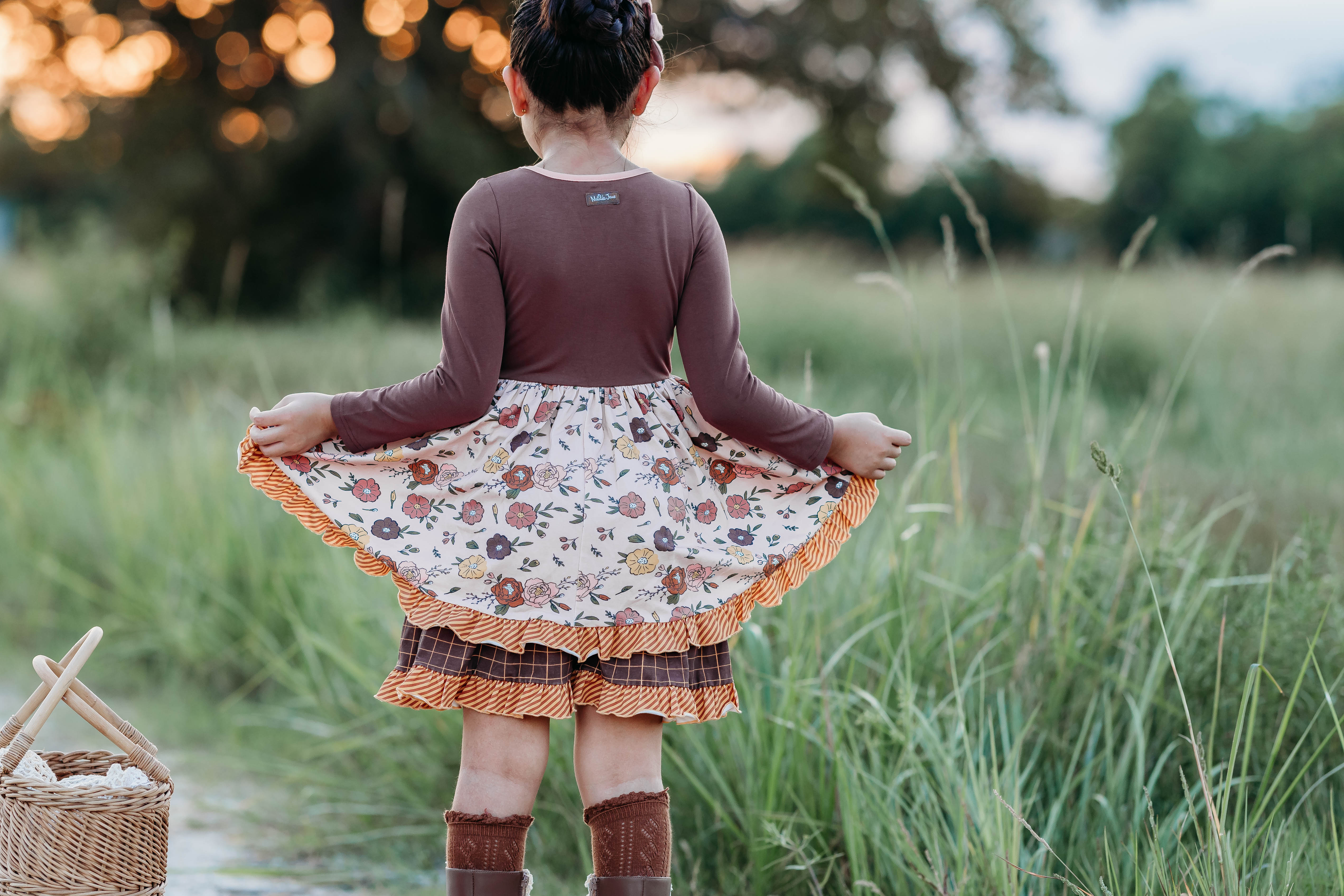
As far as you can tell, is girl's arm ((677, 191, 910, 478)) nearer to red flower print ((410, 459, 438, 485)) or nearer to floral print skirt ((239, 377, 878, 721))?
floral print skirt ((239, 377, 878, 721))

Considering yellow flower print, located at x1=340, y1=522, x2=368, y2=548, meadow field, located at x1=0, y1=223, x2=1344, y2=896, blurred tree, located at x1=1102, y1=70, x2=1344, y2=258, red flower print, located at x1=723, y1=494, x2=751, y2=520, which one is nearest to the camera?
→ yellow flower print, located at x1=340, y1=522, x2=368, y2=548

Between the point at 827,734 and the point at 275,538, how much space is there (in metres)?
2.29

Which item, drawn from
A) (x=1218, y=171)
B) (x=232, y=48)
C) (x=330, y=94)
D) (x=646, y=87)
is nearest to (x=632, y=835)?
(x=646, y=87)

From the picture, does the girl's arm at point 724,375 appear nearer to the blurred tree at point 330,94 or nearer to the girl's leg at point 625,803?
the girl's leg at point 625,803

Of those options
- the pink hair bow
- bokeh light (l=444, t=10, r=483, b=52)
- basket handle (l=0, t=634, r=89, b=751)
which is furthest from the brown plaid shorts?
bokeh light (l=444, t=10, r=483, b=52)

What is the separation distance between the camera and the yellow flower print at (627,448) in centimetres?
159

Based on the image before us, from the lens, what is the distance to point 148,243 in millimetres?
13688

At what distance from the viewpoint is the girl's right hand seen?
5.57 feet

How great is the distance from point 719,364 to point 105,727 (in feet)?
3.41

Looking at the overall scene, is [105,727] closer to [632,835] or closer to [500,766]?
[500,766]

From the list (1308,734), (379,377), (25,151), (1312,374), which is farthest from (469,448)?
(25,151)

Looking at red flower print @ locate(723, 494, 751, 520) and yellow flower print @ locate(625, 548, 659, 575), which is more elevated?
red flower print @ locate(723, 494, 751, 520)

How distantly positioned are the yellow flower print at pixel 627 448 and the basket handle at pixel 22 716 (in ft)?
2.61

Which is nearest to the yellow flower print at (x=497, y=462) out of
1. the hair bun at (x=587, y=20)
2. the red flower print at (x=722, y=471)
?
the red flower print at (x=722, y=471)
